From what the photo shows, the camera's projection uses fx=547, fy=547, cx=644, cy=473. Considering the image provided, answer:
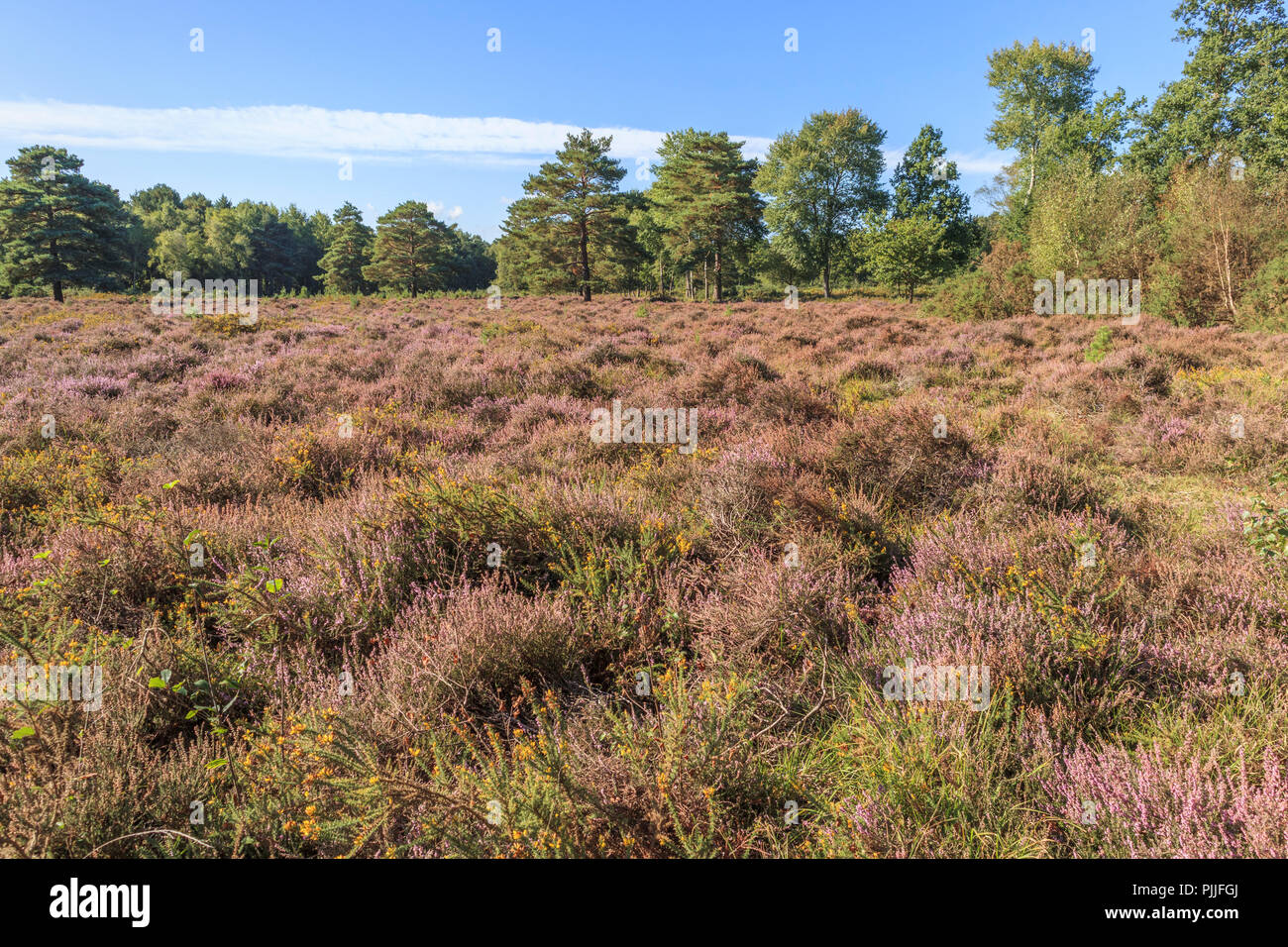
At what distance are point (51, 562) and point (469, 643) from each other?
2.75 metres

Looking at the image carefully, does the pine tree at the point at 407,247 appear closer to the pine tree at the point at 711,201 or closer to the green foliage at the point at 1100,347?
the pine tree at the point at 711,201

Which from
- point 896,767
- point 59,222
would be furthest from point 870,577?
point 59,222

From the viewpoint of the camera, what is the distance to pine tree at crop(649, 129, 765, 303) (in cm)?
3809

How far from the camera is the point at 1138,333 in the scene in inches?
502

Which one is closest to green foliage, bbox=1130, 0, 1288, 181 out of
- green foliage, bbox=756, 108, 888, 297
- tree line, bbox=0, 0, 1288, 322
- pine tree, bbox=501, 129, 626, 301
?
tree line, bbox=0, 0, 1288, 322

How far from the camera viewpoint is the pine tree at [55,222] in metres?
34.7

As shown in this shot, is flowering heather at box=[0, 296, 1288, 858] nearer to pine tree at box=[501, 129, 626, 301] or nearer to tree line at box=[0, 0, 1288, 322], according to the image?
tree line at box=[0, 0, 1288, 322]

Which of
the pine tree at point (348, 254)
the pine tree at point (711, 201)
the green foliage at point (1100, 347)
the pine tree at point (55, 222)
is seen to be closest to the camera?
A: the green foliage at point (1100, 347)
